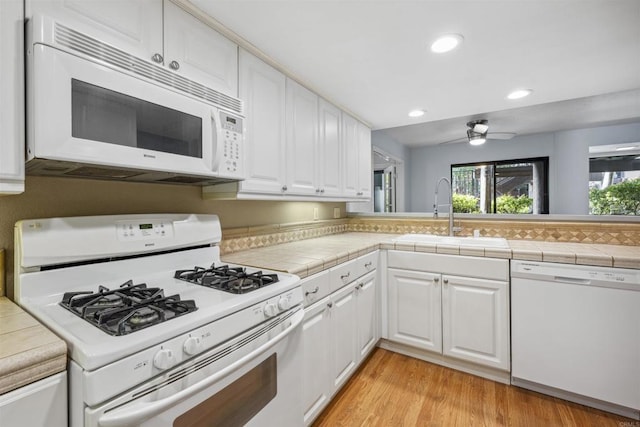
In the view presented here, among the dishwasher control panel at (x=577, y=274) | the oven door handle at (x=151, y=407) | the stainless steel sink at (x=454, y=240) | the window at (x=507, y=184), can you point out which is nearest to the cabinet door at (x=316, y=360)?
the oven door handle at (x=151, y=407)

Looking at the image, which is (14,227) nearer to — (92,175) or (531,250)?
(92,175)

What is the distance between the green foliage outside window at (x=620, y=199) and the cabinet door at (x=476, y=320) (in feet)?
8.49

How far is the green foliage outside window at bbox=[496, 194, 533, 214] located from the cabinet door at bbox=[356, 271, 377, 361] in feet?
12.1

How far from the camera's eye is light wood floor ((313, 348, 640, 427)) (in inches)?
64.7

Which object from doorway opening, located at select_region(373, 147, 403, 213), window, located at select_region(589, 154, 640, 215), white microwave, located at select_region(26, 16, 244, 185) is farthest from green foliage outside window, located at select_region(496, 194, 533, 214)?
white microwave, located at select_region(26, 16, 244, 185)

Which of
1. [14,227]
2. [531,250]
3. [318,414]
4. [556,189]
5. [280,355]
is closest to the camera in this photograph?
[14,227]

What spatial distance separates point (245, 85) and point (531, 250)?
2.05 meters

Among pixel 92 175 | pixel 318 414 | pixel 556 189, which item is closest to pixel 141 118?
pixel 92 175

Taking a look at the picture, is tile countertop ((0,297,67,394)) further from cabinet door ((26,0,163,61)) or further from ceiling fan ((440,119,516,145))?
ceiling fan ((440,119,516,145))

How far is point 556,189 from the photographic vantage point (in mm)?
4445

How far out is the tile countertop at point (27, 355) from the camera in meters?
0.61

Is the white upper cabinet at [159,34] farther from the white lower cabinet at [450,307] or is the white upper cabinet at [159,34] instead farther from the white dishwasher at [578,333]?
the white dishwasher at [578,333]

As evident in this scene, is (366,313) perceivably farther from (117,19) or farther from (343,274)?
(117,19)

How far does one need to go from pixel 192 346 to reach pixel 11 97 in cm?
89
